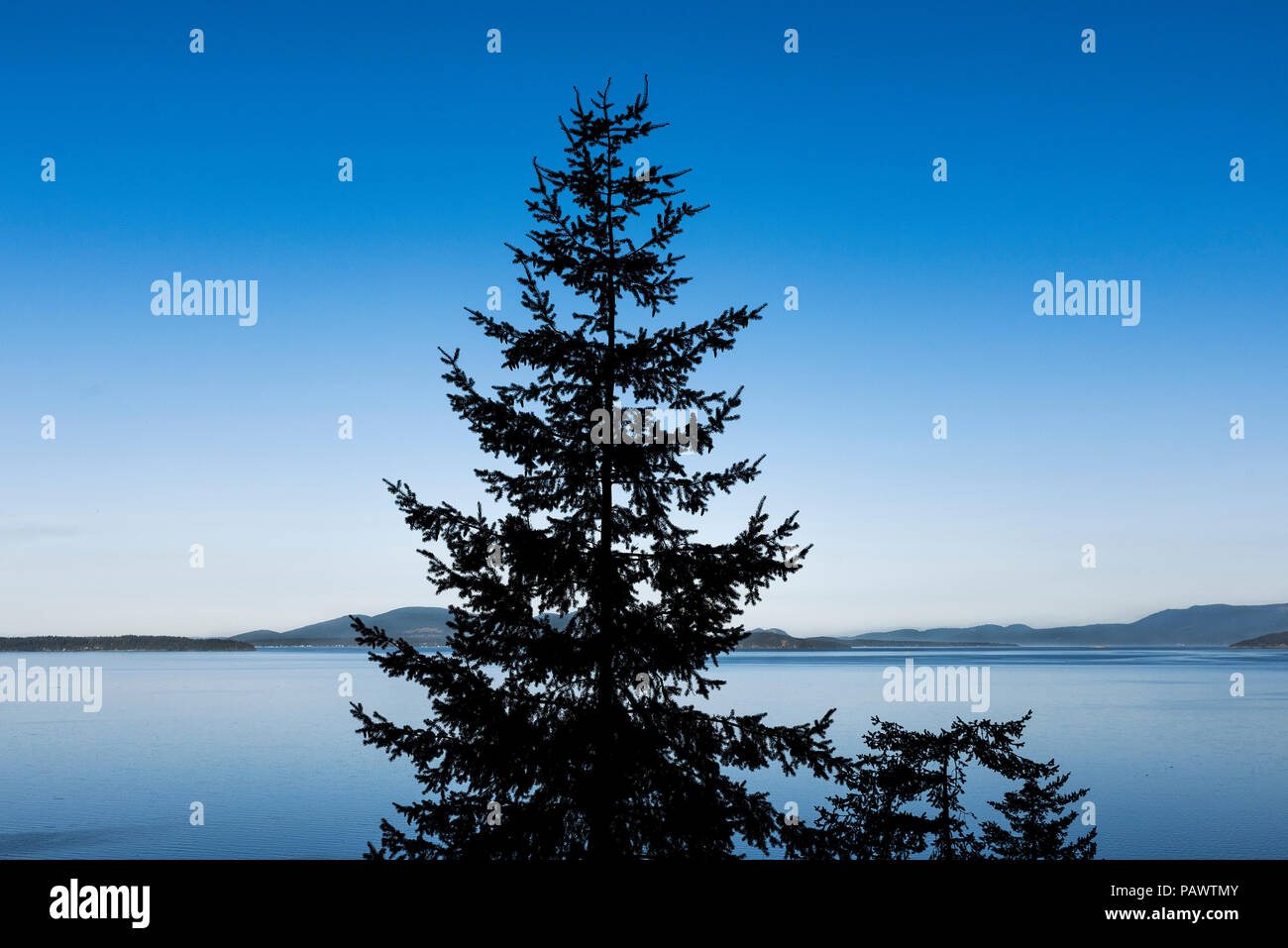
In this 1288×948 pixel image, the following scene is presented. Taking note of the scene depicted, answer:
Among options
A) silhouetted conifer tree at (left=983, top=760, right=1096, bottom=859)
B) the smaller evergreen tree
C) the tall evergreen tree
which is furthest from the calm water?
the tall evergreen tree

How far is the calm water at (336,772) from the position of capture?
146 feet

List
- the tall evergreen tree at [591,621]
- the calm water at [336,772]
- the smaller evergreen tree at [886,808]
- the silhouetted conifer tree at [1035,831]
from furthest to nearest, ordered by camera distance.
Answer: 1. the calm water at [336,772]
2. the silhouetted conifer tree at [1035,831]
3. the smaller evergreen tree at [886,808]
4. the tall evergreen tree at [591,621]

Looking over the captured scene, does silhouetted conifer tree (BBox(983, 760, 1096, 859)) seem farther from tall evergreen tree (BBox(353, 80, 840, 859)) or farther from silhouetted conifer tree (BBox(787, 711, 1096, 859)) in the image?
tall evergreen tree (BBox(353, 80, 840, 859))

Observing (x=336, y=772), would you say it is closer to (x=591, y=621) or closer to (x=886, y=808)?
(x=886, y=808)

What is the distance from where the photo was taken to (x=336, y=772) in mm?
63375

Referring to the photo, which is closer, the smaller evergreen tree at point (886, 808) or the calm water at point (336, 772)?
the smaller evergreen tree at point (886, 808)

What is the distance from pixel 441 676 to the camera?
31.4ft

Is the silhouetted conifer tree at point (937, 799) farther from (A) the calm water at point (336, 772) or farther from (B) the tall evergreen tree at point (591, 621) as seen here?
(A) the calm water at point (336, 772)

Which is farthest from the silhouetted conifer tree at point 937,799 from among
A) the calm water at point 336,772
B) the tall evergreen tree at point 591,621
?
the calm water at point 336,772

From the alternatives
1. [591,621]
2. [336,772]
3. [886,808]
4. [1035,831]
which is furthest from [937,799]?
[336,772]
